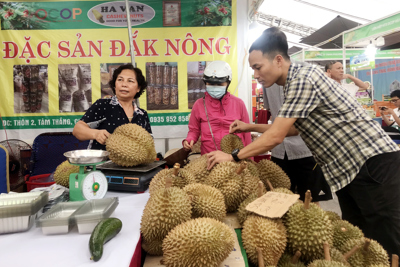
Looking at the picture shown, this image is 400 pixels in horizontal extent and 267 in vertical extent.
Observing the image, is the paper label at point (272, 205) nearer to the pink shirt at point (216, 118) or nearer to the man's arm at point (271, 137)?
the man's arm at point (271, 137)

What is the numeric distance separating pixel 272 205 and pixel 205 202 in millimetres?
312

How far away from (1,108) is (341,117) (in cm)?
481

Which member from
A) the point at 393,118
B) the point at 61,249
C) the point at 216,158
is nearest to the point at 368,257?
the point at 216,158

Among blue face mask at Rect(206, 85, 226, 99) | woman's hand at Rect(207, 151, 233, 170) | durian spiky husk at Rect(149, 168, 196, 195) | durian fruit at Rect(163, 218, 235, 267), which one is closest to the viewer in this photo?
durian fruit at Rect(163, 218, 235, 267)

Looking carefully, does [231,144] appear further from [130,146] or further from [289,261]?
[289,261]

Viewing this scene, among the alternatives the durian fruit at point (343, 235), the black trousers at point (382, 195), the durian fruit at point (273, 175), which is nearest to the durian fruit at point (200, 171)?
the durian fruit at point (273, 175)

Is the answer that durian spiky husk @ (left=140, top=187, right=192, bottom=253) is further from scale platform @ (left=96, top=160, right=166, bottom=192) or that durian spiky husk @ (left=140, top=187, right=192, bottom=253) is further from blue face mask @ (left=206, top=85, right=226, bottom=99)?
blue face mask @ (left=206, top=85, right=226, bottom=99)

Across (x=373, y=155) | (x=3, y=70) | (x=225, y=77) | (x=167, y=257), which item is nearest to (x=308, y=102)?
(x=373, y=155)

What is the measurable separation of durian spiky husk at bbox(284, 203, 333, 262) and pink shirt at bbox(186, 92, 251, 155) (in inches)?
77.7

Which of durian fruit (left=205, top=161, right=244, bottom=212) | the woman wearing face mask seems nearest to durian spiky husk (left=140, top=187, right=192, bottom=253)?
durian fruit (left=205, top=161, right=244, bottom=212)

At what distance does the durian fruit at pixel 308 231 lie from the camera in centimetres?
112

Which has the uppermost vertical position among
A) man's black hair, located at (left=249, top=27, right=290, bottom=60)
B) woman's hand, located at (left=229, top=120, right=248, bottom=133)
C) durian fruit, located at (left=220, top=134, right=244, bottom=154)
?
man's black hair, located at (left=249, top=27, right=290, bottom=60)

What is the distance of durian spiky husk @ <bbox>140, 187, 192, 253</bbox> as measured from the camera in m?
1.07

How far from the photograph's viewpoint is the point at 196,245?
95 centimetres
